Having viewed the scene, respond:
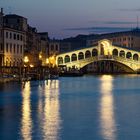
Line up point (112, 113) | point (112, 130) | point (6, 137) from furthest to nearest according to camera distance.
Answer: point (112, 113) → point (112, 130) → point (6, 137)

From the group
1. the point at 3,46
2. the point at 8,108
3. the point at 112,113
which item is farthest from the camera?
the point at 3,46

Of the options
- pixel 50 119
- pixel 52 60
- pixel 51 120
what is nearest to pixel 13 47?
pixel 52 60

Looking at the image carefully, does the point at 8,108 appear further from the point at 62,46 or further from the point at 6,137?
the point at 62,46

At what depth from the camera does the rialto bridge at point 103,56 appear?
4503 inches

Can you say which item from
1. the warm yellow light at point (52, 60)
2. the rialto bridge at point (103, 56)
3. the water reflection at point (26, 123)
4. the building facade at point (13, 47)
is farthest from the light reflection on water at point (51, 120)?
the rialto bridge at point (103, 56)

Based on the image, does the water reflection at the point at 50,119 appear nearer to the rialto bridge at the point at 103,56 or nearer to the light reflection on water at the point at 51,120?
the light reflection on water at the point at 51,120

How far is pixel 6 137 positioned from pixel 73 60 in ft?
328

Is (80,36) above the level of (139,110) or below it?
above

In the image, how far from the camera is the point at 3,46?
220 ft

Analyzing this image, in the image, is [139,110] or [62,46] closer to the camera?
[139,110]

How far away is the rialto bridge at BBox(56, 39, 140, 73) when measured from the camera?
114 m

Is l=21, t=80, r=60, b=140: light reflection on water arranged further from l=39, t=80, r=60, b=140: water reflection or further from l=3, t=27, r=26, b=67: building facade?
l=3, t=27, r=26, b=67: building facade

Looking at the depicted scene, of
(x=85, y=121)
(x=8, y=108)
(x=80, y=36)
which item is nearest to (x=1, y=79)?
(x=8, y=108)

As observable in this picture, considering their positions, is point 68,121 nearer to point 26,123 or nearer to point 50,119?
point 50,119
